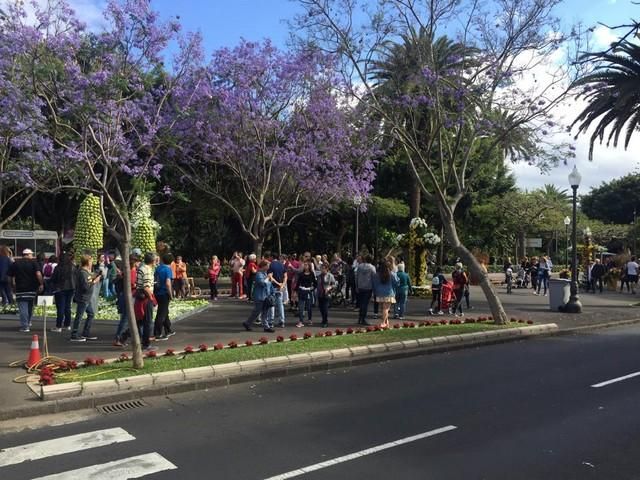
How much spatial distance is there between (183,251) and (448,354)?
102ft

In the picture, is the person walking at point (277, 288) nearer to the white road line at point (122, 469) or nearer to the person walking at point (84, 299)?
the person walking at point (84, 299)

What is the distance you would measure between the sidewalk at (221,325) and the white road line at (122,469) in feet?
8.09

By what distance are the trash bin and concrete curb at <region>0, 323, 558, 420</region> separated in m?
7.61

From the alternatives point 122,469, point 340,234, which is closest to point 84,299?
point 122,469

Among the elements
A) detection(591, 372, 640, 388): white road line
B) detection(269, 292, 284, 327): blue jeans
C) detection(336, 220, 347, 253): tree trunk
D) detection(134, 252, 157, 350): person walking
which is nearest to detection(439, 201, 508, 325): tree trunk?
detection(269, 292, 284, 327): blue jeans

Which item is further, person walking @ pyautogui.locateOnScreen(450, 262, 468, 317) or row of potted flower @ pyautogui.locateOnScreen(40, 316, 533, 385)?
person walking @ pyautogui.locateOnScreen(450, 262, 468, 317)

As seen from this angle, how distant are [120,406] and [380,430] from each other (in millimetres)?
3307

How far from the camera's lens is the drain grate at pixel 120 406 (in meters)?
7.02

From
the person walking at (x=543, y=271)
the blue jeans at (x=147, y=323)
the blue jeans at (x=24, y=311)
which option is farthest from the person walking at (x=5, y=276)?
the person walking at (x=543, y=271)

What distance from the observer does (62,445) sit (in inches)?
225

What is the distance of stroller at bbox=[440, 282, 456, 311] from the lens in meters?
16.6

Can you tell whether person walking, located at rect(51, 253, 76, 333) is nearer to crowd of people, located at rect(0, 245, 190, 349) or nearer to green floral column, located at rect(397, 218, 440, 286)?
crowd of people, located at rect(0, 245, 190, 349)

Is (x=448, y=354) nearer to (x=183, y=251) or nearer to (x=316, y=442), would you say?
(x=316, y=442)

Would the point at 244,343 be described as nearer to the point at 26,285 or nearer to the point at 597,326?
the point at 26,285
